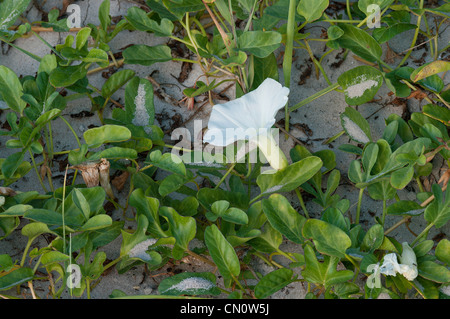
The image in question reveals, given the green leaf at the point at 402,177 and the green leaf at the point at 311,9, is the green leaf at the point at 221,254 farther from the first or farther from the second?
the green leaf at the point at 311,9

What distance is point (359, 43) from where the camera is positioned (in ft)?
4.70

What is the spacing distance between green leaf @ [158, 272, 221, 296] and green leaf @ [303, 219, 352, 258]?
0.80 feet

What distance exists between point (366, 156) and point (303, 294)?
368 millimetres

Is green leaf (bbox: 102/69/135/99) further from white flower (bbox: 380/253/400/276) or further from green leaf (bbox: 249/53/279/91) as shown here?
white flower (bbox: 380/253/400/276)

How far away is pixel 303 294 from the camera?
1.31 metres

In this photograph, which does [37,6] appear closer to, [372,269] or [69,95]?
[69,95]

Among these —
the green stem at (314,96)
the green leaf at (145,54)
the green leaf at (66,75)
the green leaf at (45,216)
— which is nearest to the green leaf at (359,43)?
the green stem at (314,96)

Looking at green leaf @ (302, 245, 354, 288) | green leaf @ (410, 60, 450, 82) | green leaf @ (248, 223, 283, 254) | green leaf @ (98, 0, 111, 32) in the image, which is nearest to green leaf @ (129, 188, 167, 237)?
green leaf @ (248, 223, 283, 254)

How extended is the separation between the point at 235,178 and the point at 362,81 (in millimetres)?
417

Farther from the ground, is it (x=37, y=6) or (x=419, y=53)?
(x=37, y=6)

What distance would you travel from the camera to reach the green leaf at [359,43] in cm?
142

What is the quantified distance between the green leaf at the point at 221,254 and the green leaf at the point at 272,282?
6 cm


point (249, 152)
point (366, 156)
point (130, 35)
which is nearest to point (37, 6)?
point (130, 35)
